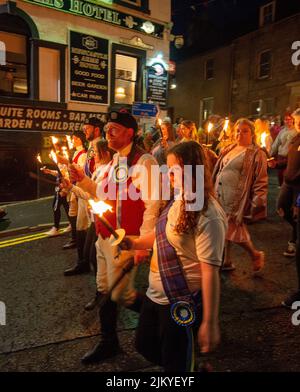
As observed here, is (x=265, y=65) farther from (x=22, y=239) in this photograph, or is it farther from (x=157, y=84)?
(x=22, y=239)

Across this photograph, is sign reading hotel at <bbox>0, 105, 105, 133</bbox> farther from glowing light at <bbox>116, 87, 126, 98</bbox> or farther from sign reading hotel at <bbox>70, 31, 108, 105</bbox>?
glowing light at <bbox>116, 87, 126, 98</bbox>

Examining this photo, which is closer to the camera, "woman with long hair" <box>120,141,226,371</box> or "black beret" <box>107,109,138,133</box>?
"woman with long hair" <box>120,141,226,371</box>

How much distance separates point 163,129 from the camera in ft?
24.0

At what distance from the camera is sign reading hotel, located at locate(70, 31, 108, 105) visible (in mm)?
12125

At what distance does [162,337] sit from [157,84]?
44.6 ft

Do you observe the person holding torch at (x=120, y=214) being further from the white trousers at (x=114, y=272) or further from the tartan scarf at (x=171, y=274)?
the tartan scarf at (x=171, y=274)

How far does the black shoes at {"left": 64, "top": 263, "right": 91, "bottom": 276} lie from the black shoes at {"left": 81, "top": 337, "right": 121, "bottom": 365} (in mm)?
2025

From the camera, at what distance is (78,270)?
5125 millimetres

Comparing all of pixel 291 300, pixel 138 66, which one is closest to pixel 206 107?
pixel 138 66

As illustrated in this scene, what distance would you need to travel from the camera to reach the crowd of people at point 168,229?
2182 mm

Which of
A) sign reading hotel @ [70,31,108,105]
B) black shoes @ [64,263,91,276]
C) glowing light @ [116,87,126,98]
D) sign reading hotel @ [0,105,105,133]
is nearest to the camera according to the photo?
black shoes @ [64,263,91,276]

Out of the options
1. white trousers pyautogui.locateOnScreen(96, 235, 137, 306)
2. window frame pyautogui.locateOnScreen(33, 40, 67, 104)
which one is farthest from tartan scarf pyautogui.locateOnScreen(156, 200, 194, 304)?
window frame pyautogui.locateOnScreen(33, 40, 67, 104)

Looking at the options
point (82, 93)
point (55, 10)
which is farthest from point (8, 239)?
point (55, 10)

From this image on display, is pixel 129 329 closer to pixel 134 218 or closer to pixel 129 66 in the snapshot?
pixel 134 218
